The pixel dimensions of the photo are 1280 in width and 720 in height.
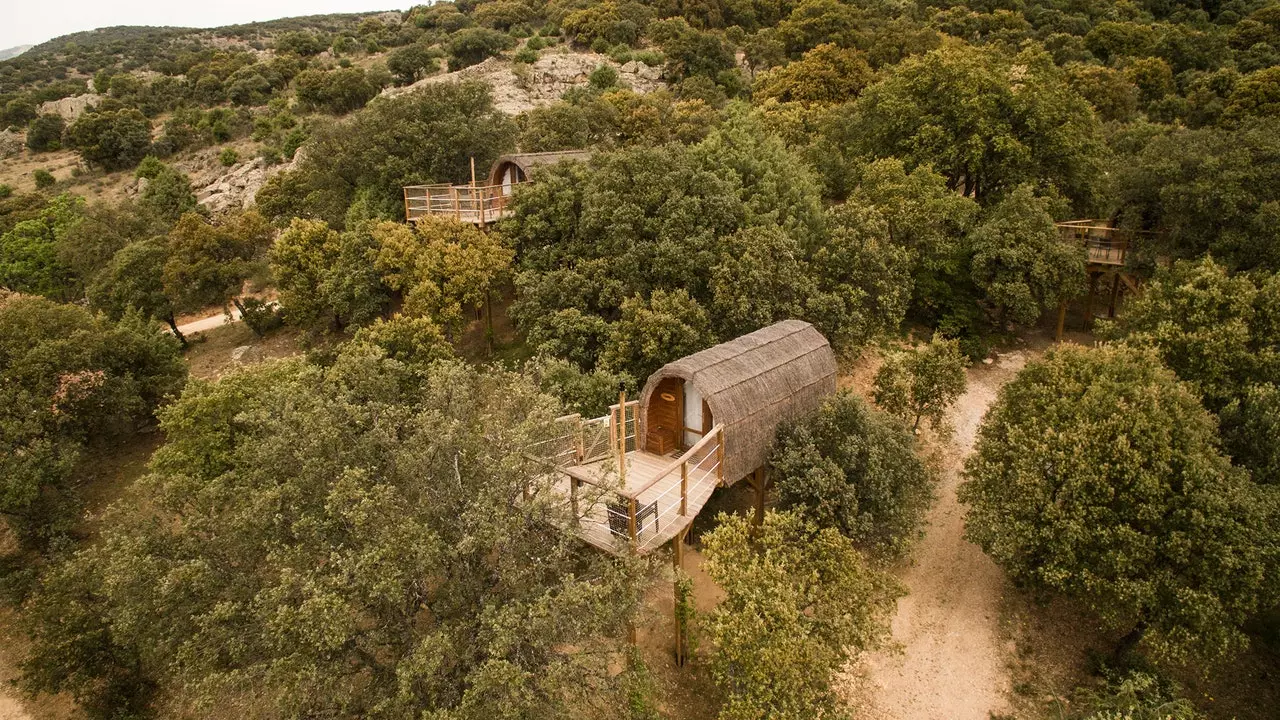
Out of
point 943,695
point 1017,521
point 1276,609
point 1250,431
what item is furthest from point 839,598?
point 1276,609

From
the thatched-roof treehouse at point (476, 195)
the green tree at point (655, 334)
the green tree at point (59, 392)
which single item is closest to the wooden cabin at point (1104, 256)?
the green tree at point (655, 334)

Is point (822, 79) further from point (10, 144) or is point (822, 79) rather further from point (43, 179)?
point (10, 144)

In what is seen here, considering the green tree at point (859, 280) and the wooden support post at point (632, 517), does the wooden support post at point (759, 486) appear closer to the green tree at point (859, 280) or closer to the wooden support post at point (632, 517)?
the wooden support post at point (632, 517)

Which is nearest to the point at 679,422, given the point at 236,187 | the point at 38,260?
the point at 38,260

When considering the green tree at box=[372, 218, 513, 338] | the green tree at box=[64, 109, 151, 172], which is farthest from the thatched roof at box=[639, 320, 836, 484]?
the green tree at box=[64, 109, 151, 172]

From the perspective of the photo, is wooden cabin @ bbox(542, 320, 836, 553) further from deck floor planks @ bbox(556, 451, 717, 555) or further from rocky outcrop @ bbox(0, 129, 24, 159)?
rocky outcrop @ bbox(0, 129, 24, 159)
